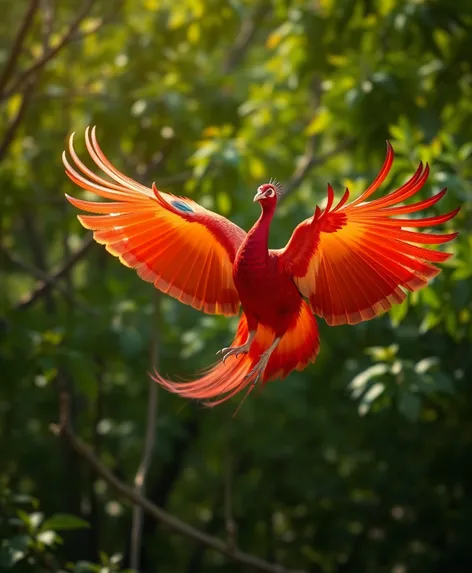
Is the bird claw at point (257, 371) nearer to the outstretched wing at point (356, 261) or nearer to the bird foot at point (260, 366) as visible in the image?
the bird foot at point (260, 366)

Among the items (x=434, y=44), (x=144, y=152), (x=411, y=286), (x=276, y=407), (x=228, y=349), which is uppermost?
(x=434, y=44)

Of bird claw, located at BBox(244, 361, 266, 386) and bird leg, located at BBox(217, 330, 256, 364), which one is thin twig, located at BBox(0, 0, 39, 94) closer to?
bird leg, located at BBox(217, 330, 256, 364)

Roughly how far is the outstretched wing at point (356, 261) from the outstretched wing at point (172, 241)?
0.87 feet

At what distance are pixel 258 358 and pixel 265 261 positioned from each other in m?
0.47

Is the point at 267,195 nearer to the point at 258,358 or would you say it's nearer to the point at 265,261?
the point at 265,261

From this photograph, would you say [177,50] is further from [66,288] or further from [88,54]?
[66,288]

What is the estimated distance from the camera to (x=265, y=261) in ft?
9.73

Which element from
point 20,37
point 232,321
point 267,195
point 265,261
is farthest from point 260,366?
point 232,321

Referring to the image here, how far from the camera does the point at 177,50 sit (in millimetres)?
7516

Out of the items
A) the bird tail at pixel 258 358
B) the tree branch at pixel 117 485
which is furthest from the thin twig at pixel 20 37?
the bird tail at pixel 258 358

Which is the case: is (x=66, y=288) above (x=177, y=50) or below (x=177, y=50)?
below

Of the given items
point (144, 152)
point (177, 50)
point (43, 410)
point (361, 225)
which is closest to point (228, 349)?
point (361, 225)

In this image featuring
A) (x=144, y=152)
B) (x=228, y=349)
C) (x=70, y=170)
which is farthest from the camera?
(x=144, y=152)

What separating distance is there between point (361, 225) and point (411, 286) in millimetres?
232
